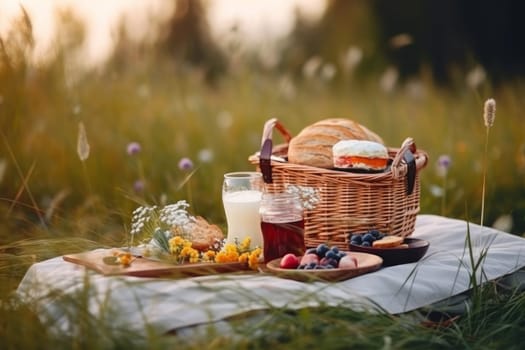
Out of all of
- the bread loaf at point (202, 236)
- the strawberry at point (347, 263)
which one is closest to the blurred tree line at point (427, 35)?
the bread loaf at point (202, 236)

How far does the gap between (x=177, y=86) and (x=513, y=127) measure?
2674 mm

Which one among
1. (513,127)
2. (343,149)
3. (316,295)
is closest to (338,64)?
(513,127)

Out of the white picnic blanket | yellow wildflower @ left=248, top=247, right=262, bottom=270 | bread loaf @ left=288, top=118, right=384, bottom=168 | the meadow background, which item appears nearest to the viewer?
the white picnic blanket

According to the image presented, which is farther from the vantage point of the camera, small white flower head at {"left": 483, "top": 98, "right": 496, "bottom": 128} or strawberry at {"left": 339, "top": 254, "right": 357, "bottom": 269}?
small white flower head at {"left": 483, "top": 98, "right": 496, "bottom": 128}

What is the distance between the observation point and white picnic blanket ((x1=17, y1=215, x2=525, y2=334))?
8.29 feet

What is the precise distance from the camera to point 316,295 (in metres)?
2.61

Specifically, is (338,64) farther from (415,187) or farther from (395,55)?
(415,187)

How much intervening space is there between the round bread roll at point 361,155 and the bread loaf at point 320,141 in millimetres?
153

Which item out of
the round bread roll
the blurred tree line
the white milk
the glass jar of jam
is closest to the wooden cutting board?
the glass jar of jam

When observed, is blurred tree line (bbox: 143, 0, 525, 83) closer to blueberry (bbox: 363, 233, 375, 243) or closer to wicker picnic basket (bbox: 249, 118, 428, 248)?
wicker picnic basket (bbox: 249, 118, 428, 248)

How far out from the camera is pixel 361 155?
334cm

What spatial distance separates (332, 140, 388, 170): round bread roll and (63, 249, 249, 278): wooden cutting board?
2.16ft

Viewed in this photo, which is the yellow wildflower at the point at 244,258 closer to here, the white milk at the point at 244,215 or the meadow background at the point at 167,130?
the white milk at the point at 244,215

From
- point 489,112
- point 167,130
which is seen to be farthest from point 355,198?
point 167,130
